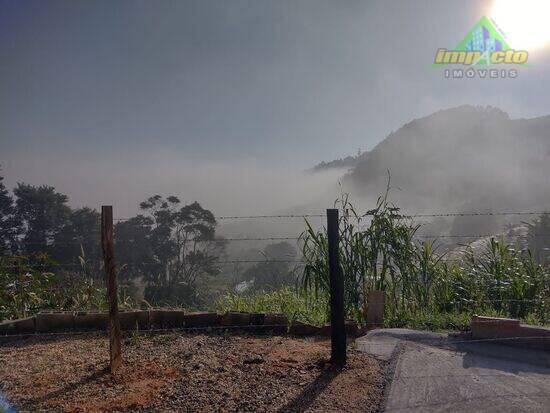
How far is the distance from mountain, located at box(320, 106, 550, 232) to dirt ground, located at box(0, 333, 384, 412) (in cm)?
5671

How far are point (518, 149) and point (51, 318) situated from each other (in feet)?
294

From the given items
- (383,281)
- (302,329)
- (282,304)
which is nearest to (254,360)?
(302,329)

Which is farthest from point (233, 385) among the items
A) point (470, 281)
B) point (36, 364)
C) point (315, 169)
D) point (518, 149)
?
point (315, 169)

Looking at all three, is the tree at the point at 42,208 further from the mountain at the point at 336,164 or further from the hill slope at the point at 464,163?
the mountain at the point at 336,164

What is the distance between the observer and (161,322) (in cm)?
450

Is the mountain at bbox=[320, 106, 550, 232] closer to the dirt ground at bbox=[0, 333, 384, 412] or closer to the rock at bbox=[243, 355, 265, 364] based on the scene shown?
the dirt ground at bbox=[0, 333, 384, 412]

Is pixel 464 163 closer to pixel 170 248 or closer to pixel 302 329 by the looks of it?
pixel 170 248

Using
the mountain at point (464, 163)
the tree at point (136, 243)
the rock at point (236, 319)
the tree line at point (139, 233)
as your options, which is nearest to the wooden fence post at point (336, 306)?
the rock at point (236, 319)

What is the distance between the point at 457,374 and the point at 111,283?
2.73 metres

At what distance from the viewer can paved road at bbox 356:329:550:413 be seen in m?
2.67

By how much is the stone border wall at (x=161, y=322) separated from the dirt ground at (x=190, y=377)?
0.31 meters

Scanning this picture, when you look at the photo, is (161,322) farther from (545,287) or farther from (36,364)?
(545,287)

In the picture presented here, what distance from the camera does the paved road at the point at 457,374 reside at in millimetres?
2672

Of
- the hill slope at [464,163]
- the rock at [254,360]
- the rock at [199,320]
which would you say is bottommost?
the rock at [254,360]
